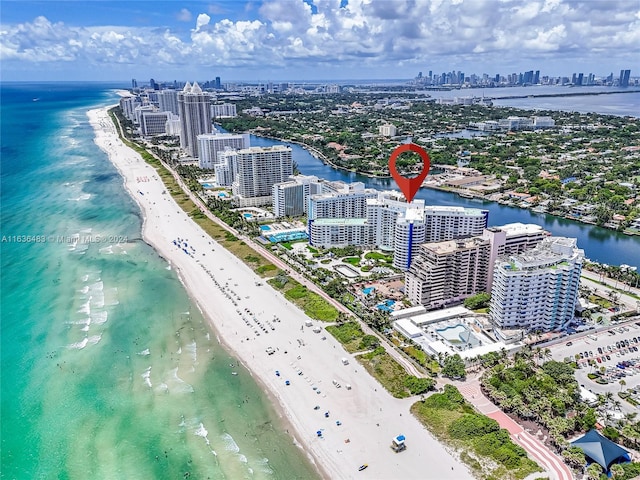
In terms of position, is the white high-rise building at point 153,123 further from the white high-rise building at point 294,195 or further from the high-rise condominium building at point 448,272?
the high-rise condominium building at point 448,272

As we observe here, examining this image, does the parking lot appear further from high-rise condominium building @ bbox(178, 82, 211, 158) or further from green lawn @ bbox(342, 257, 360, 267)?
high-rise condominium building @ bbox(178, 82, 211, 158)

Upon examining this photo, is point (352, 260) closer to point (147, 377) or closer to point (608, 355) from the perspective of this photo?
point (147, 377)

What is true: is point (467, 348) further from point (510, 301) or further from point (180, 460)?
point (180, 460)

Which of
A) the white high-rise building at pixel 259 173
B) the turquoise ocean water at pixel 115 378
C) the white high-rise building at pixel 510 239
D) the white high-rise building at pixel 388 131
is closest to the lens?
the turquoise ocean water at pixel 115 378

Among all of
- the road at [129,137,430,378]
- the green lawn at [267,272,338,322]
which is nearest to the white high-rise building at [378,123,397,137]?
the road at [129,137,430,378]

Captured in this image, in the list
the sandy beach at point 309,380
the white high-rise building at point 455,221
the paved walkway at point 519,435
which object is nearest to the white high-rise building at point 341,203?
the white high-rise building at point 455,221

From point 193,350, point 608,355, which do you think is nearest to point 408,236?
point 608,355

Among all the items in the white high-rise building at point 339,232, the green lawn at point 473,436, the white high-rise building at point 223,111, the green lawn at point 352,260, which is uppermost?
the white high-rise building at point 223,111
